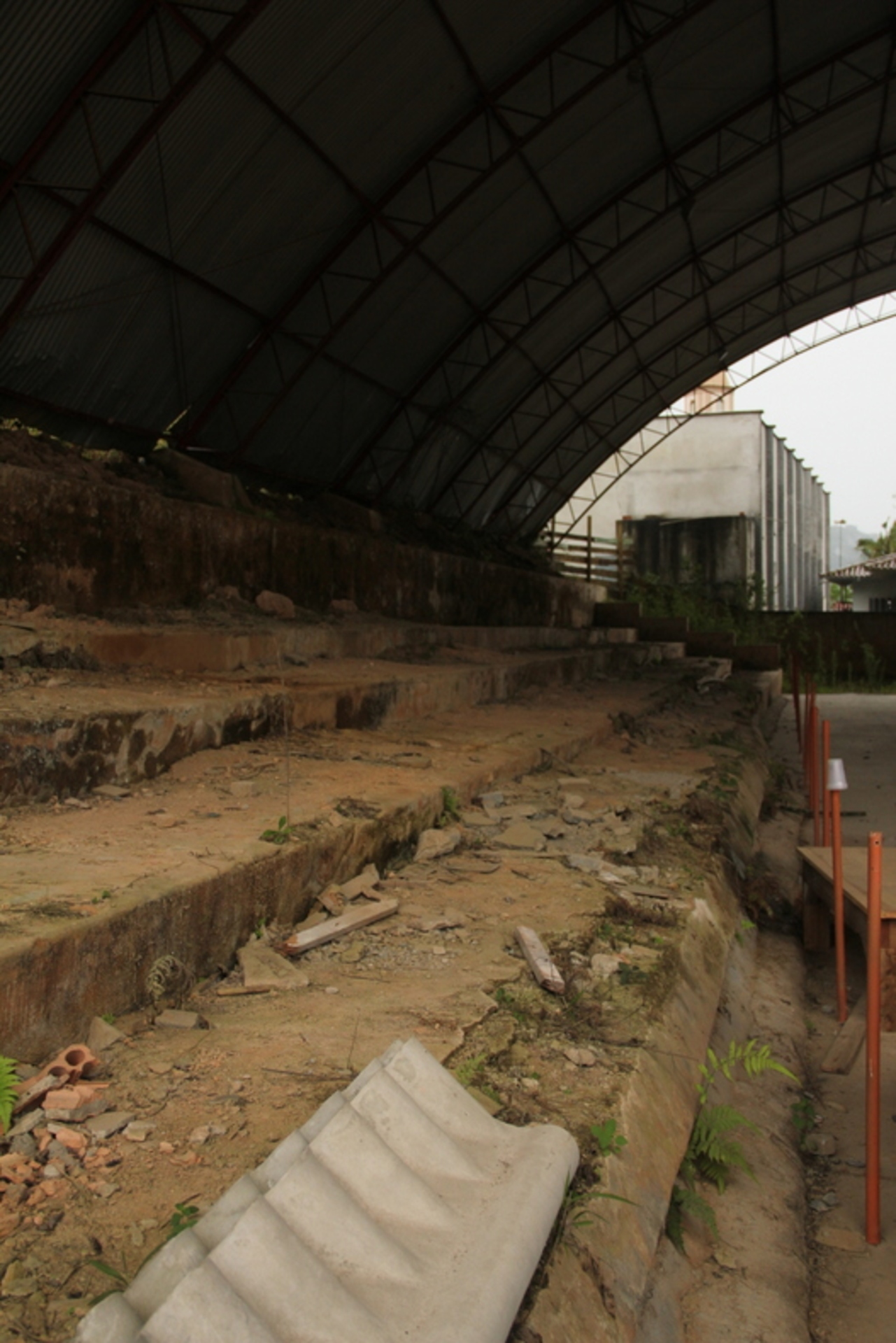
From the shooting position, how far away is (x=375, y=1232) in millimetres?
1815

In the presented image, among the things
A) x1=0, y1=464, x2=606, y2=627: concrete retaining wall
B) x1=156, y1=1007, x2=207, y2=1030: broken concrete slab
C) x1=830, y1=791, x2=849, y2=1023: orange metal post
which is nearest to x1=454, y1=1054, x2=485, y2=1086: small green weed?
x1=156, y1=1007, x2=207, y2=1030: broken concrete slab

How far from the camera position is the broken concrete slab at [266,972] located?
3074 mm

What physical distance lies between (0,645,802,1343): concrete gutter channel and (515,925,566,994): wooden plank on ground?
0.34 metres

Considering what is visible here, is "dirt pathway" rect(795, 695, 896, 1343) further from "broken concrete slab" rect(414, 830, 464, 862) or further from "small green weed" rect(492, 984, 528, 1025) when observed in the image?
"broken concrete slab" rect(414, 830, 464, 862)

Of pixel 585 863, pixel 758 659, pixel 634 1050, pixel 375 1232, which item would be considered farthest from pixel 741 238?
pixel 375 1232

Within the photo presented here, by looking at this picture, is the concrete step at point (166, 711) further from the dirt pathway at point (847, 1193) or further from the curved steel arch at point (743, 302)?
the curved steel arch at point (743, 302)

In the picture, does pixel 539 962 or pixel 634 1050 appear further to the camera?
pixel 539 962

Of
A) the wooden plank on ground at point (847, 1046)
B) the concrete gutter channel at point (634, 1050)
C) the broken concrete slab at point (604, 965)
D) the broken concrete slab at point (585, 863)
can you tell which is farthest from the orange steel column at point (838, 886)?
the broken concrete slab at point (604, 965)

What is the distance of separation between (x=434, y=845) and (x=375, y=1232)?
9.69ft

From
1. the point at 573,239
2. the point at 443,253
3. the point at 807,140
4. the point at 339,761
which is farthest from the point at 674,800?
the point at 807,140

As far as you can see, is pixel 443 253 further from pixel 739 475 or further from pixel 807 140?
pixel 739 475

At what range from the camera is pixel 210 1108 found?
2301 mm

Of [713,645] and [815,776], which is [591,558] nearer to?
[713,645]

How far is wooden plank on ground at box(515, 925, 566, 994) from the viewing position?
10.8 ft
